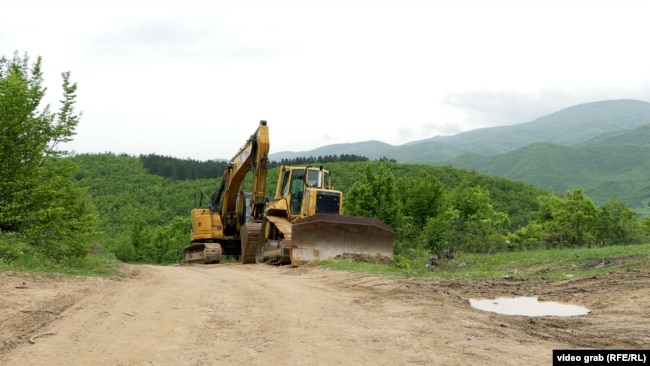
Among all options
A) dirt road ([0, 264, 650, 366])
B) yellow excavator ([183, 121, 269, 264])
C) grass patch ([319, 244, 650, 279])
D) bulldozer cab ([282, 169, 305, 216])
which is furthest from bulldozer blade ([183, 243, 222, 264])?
dirt road ([0, 264, 650, 366])

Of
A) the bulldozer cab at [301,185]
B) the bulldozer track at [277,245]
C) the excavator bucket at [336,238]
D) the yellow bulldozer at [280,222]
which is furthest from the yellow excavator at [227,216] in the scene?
the excavator bucket at [336,238]

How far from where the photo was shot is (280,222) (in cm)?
1972

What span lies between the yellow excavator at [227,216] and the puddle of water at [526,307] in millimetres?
14017

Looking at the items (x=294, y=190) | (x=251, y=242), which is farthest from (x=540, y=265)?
(x=251, y=242)

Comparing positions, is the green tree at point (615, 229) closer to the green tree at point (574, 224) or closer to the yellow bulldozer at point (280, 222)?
the green tree at point (574, 224)

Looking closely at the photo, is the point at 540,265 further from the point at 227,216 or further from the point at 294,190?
the point at 227,216

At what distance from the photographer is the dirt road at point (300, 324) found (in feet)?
18.8

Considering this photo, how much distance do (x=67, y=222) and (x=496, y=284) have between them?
420 inches

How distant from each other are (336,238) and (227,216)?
9.60m

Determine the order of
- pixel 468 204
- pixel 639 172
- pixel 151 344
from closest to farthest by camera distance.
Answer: pixel 151 344 → pixel 468 204 → pixel 639 172

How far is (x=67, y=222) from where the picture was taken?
1387cm

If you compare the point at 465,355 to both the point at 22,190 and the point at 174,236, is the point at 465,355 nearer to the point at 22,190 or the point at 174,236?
the point at 22,190

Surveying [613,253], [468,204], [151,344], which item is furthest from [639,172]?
[151,344]

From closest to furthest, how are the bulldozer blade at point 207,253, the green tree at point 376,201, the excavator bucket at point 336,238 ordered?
the excavator bucket at point 336,238
the bulldozer blade at point 207,253
the green tree at point 376,201
